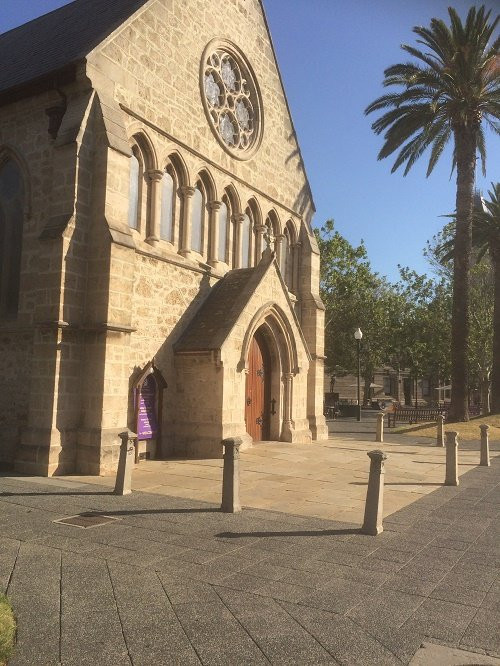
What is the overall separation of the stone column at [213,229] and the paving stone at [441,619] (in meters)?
12.5

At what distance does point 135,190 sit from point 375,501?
9.71 metres

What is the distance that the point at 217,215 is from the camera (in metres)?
16.4

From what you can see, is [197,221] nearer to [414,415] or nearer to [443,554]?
[443,554]

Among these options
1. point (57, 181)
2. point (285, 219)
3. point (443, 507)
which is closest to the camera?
point (443, 507)

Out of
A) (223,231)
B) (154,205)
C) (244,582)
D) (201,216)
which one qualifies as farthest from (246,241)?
(244,582)

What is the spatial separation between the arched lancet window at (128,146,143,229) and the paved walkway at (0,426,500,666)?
299 inches

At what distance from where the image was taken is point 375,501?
→ 7258 mm

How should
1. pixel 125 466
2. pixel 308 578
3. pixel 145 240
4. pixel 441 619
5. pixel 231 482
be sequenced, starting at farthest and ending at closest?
pixel 145 240 → pixel 125 466 → pixel 231 482 → pixel 308 578 → pixel 441 619

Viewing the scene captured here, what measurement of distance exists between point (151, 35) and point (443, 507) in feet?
40.4

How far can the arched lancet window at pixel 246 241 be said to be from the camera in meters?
18.0

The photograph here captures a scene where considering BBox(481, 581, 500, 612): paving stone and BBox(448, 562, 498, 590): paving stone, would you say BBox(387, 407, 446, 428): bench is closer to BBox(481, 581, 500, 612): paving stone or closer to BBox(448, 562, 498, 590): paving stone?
BBox(448, 562, 498, 590): paving stone

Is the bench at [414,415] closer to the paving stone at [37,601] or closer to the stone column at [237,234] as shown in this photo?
the stone column at [237,234]

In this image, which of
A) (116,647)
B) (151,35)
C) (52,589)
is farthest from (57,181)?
(116,647)

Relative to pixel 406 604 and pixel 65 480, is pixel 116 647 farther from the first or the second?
pixel 65 480
